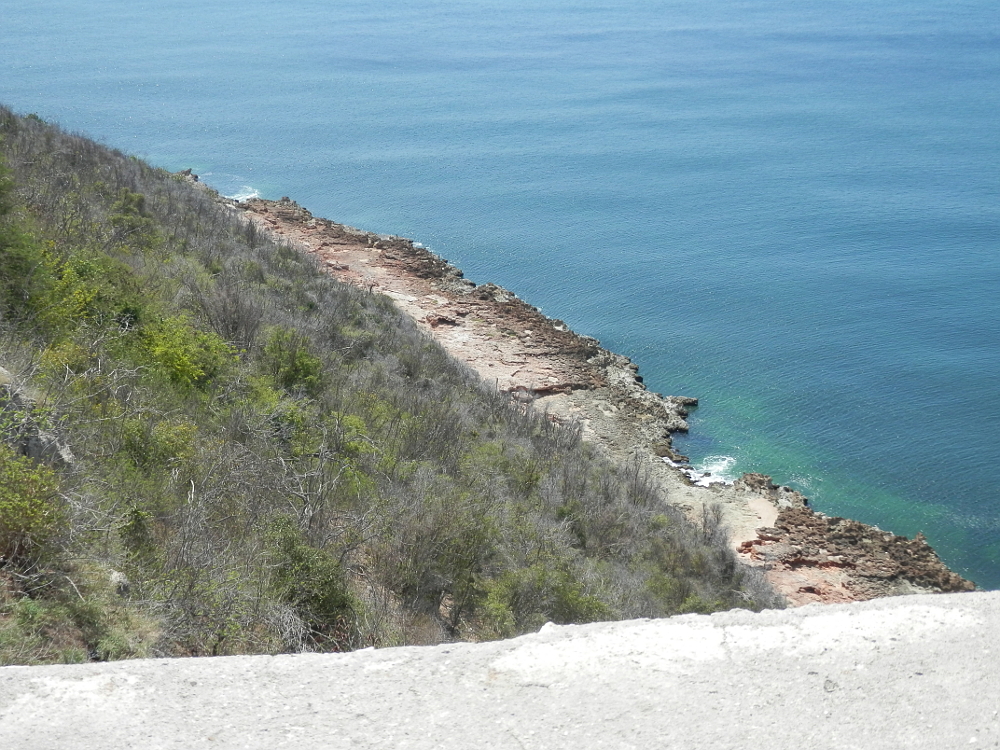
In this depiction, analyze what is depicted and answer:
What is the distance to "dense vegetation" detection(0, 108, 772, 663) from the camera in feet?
18.2

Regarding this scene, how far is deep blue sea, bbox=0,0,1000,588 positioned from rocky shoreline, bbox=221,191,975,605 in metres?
1.27

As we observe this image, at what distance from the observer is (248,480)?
302 inches

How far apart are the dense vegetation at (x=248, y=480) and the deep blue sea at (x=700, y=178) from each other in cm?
1037

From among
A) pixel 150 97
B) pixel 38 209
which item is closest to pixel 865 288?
pixel 38 209

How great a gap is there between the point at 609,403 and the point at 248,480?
17.3 m

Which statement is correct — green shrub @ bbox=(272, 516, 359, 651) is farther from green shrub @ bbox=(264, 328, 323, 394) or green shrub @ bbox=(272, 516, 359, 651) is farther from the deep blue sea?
the deep blue sea

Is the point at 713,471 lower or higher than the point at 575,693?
lower

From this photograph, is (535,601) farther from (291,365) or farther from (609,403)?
(609,403)

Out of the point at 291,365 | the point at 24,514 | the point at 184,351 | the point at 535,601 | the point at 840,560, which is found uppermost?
the point at 24,514

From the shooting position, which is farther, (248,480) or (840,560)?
(840,560)

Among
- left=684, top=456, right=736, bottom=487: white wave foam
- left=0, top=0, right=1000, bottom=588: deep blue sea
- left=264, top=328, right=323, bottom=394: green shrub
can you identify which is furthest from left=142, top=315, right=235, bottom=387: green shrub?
left=0, top=0, right=1000, bottom=588: deep blue sea

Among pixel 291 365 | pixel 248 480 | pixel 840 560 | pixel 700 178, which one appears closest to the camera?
pixel 248 480

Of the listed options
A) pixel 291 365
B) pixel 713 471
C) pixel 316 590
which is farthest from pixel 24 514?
pixel 713 471

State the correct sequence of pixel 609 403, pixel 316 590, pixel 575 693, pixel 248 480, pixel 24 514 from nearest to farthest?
pixel 575 693 < pixel 24 514 < pixel 316 590 < pixel 248 480 < pixel 609 403
